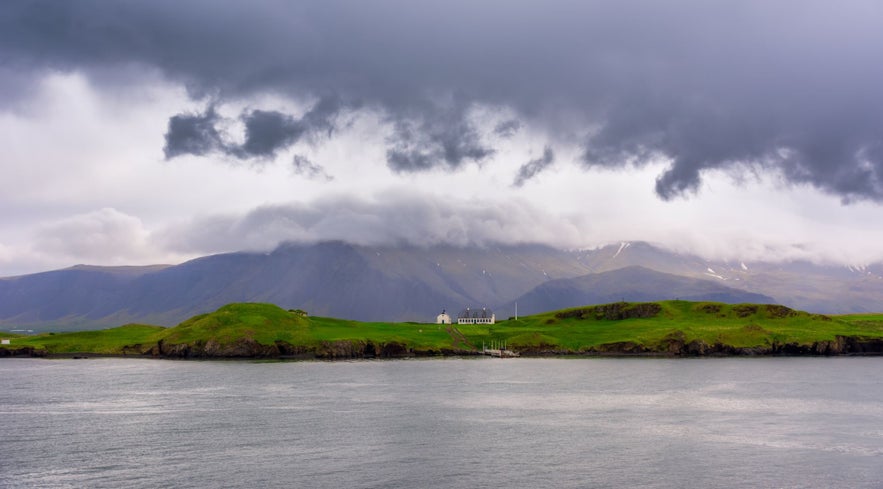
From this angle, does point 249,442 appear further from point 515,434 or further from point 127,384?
point 127,384

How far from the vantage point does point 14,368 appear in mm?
185000

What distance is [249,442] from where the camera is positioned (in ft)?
269

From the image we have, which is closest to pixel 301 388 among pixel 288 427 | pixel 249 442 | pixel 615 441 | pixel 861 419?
pixel 288 427

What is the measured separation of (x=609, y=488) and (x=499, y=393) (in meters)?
67.4

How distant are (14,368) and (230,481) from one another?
151 m

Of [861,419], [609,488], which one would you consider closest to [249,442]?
[609,488]

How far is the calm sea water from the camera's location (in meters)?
66.5

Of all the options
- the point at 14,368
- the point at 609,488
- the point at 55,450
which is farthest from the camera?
the point at 14,368

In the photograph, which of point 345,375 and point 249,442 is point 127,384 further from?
point 249,442

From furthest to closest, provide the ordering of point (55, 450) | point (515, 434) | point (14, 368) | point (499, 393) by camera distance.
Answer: point (14, 368), point (499, 393), point (515, 434), point (55, 450)

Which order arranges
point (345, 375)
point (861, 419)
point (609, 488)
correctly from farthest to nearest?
1. point (345, 375)
2. point (861, 419)
3. point (609, 488)

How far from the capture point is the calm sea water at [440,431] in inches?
2618

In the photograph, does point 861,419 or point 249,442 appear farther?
point 861,419

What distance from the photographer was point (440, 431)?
8981cm
